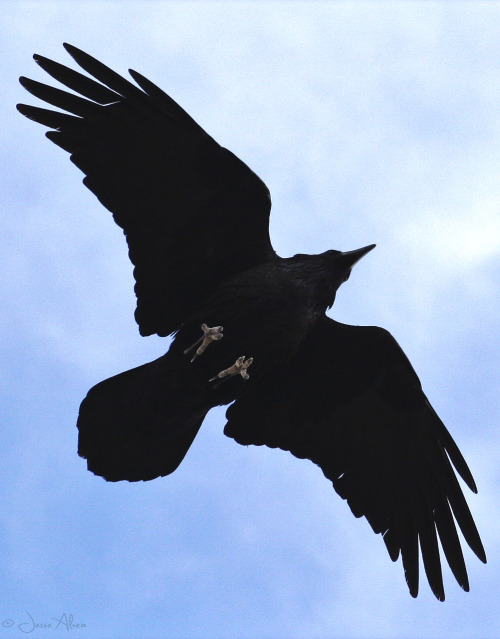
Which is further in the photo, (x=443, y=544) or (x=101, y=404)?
(x=443, y=544)

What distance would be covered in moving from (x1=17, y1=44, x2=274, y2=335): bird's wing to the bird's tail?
46 centimetres

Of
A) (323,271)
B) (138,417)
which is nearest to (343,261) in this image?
(323,271)

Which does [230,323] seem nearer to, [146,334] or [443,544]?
[146,334]

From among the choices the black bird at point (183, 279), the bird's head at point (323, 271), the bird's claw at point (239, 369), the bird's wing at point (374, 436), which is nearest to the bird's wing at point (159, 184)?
the black bird at point (183, 279)

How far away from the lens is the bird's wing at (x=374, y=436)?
9.27 meters

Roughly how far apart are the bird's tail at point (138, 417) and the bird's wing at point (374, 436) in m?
0.84

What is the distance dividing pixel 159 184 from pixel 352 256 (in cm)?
177

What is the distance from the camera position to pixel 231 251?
8758mm

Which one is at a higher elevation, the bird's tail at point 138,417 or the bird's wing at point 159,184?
the bird's wing at point 159,184

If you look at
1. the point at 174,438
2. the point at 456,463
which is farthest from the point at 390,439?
the point at 174,438

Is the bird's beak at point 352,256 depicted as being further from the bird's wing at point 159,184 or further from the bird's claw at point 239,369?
the bird's claw at point 239,369

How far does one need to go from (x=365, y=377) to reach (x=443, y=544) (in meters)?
1.71

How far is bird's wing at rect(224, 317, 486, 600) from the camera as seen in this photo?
9273mm

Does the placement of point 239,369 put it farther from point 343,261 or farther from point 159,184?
point 159,184
